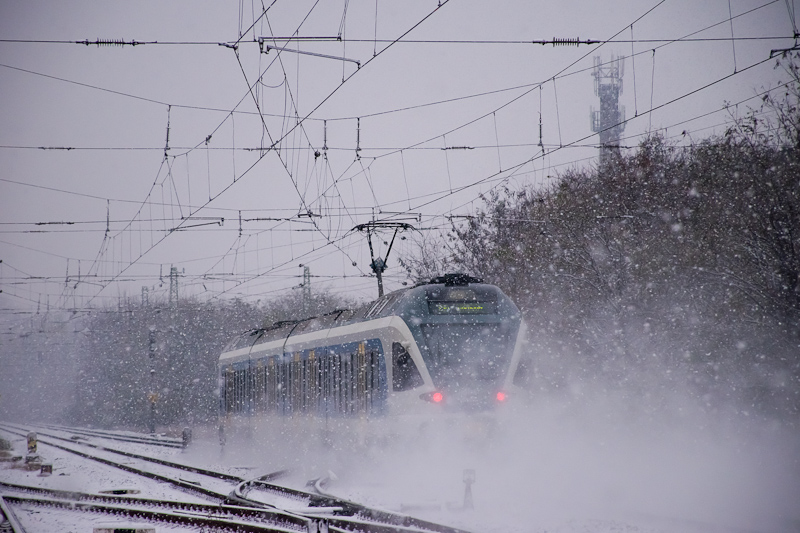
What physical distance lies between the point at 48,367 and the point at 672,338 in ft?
231

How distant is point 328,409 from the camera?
17188 millimetres

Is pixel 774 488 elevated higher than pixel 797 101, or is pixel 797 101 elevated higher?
pixel 797 101

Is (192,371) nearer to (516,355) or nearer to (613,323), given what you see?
(613,323)

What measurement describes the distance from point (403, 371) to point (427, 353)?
0.52 meters

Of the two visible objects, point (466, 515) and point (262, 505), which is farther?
point (262, 505)

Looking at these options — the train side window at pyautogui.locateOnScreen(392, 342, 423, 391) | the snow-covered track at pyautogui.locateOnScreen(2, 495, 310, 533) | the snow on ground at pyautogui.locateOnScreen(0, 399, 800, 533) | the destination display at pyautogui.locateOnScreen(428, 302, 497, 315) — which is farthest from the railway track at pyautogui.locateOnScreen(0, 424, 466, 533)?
the destination display at pyautogui.locateOnScreen(428, 302, 497, 315)

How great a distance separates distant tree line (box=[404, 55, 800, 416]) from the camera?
711 inches

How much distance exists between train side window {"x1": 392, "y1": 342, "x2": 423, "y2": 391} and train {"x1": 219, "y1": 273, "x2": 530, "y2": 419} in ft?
0.06

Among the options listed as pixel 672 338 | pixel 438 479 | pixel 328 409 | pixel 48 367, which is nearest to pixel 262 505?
pixel 438 479

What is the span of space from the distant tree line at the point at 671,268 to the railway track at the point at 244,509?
493cm

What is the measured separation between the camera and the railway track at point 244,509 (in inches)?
411

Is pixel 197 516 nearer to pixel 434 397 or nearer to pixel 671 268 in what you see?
pixel 434 397

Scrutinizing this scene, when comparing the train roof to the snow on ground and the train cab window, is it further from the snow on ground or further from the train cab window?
the snow on ground

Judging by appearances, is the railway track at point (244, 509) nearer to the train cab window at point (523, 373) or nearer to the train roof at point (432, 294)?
the train roof at point (432, 294)
